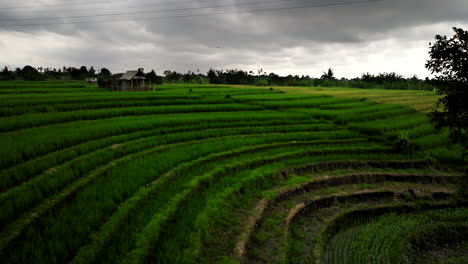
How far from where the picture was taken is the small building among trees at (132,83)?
34.6 meters

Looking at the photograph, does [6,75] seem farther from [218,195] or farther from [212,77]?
[218,195]

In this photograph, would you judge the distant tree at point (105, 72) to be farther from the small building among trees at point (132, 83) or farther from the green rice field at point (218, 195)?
the green rice field at point (218, 195)

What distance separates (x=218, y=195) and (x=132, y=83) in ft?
105

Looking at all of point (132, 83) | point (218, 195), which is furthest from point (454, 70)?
point (132, 83)

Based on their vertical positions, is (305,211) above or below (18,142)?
below

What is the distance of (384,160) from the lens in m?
10.6

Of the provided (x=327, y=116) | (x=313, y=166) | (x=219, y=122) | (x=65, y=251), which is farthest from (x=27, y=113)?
(x=327, y=116)

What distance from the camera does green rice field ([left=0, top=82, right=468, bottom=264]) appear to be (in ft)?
14.5

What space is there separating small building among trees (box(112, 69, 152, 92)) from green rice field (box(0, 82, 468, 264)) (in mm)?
22136

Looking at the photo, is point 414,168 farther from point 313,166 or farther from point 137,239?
point 137,239

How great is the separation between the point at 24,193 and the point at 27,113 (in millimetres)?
10784

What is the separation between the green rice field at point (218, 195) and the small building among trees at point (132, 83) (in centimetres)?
2214

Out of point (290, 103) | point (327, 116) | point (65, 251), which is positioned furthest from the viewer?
point (290, 103)

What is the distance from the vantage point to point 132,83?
3434 cm
